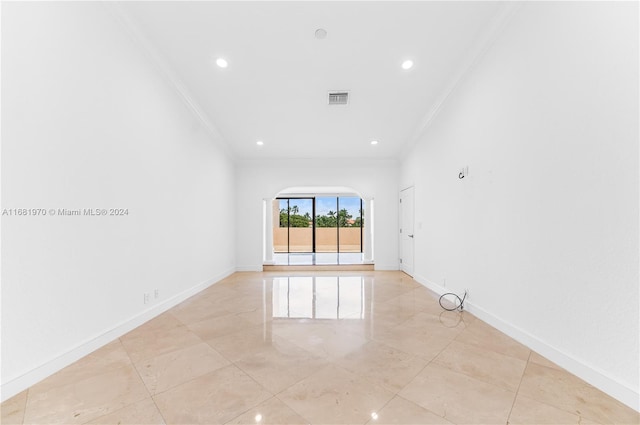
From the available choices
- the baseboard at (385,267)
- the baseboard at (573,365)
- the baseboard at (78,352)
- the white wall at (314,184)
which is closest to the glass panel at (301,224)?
the white wall at (314,184)

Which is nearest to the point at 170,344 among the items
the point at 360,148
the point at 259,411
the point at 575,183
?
the point at 259,411

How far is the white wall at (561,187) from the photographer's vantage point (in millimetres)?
1552

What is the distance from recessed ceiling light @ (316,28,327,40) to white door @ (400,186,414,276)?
12.6 feet

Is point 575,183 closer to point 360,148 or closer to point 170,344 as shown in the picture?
point 170,344

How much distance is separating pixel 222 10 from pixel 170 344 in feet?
10.5

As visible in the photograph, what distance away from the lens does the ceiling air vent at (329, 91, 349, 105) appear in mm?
3697

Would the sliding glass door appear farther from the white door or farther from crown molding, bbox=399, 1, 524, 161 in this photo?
crown molding, bbox=399, 1, 524, 161

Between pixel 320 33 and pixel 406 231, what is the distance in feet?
15.1

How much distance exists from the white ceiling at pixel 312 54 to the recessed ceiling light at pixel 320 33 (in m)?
0.04

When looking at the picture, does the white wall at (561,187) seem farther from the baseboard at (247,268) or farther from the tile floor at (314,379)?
the baseboard at (247,268)

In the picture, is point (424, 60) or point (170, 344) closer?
point (170, 344)

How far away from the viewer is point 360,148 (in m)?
6.02

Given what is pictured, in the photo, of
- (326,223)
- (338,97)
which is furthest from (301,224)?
(338,97)

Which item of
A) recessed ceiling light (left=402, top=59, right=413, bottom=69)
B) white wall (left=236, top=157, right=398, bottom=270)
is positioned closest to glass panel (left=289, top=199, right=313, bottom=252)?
white wall (left=236, top=157, right=398, bottom=270)
